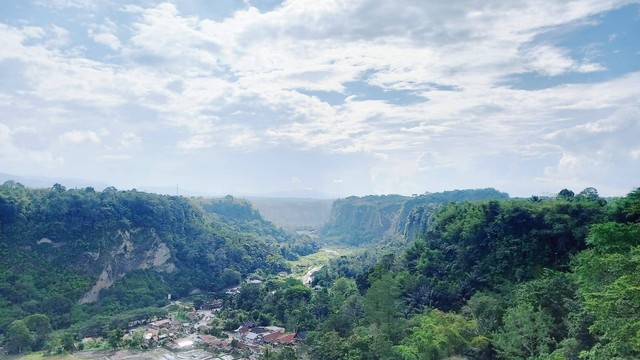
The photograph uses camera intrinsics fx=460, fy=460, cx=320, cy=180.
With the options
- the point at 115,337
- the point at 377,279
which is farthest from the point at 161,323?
the point at 377,279

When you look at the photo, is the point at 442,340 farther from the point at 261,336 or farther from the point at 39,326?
the point at 39,326

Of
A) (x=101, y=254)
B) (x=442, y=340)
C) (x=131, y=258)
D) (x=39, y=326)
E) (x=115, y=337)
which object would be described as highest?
(x=442, y=340)

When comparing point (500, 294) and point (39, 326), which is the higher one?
point (500, 294)

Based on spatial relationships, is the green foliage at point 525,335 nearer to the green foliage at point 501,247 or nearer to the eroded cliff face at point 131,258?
the green foliage at point 501,247

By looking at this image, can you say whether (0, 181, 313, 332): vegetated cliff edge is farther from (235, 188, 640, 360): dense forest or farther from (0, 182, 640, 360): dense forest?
(235, 188, 640, 360): dense forest

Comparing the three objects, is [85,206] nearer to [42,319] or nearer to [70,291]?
[70,291]

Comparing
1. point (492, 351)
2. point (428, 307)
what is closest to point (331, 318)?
point (428, 307)

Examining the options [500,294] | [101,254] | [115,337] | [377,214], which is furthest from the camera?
[377,214]
